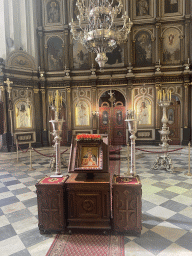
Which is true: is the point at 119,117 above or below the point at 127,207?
above

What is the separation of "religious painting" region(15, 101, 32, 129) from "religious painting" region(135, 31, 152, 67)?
7.97 metres

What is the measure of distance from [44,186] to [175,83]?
11896mm

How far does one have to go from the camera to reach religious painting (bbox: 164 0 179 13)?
12664 millimetres

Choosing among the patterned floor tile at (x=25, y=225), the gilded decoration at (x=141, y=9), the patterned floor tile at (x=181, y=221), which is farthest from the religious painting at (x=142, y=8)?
the patterned floor tile at (x=25, y=225)

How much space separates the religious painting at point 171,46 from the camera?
12.9m

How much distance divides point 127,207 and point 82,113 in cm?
1053

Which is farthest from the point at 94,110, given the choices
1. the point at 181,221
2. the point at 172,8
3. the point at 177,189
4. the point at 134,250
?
the point at 134,250

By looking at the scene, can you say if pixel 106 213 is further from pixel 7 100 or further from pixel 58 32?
pixel 58 32

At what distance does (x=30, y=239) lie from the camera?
3.45 meters

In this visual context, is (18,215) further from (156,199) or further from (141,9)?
(141,9)

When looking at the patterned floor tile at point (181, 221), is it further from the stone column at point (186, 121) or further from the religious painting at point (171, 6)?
the religious painting at point (171, 6)

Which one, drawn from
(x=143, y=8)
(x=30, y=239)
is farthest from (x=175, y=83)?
(x=30, y=239)

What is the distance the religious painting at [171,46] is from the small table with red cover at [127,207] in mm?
11720

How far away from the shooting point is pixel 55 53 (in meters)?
13.7
